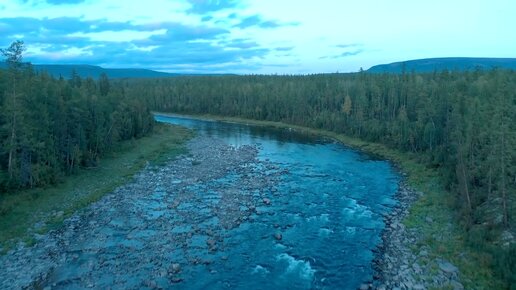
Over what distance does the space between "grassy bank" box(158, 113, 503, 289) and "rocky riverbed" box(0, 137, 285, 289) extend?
13.0 meters

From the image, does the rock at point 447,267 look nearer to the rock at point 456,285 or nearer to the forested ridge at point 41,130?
the rock at point 456,285

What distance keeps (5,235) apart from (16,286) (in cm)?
723

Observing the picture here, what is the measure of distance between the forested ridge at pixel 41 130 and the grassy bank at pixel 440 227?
3248cm

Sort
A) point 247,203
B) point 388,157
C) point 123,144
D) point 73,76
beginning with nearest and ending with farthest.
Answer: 1. point 247,203
2. point 388,157
3. point 123,144
4. point 73,76

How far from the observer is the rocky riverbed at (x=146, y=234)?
842 inches

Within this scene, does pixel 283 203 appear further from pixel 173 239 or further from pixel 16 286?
pixel 16 286

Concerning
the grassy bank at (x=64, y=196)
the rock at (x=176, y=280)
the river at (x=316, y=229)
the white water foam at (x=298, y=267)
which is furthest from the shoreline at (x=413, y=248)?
the grassy bank at (x=64, y=196)

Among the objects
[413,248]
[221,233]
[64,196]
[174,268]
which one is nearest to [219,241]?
[221,233]

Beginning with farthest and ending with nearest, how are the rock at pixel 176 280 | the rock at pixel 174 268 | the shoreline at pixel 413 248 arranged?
the rock at pixel 174 268 < the rock at pixel 176 280 < the shoreline at pixel 413 248

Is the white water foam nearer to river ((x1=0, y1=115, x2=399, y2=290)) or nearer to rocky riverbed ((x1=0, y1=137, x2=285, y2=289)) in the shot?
river ((x1=0, y1=115, x2=399, y2=290))

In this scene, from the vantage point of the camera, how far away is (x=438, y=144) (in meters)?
52.3

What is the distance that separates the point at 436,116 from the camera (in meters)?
53.1

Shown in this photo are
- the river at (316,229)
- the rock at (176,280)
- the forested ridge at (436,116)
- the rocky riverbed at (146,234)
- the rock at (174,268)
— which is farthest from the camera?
the forested ridge at (436,116)

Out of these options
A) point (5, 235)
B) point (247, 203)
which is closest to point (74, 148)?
point (5, 235)
